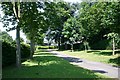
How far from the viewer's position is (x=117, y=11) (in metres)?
19.7

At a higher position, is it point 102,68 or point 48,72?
point 48,72

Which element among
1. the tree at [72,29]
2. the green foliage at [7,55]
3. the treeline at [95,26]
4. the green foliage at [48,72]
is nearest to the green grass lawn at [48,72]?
the green foliage at [48,72]

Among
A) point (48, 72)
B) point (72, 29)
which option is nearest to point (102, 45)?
point (72, 29)

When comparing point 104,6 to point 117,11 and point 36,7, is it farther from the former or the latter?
point 36,7

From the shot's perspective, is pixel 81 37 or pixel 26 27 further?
pixel 81 37

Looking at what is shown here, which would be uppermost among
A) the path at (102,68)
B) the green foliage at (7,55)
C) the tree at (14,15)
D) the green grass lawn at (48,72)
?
the tree at (14,15)

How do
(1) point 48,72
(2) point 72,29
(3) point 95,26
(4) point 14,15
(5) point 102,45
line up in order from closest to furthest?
1. (1) point 48,72
2. (4) point 14,15
3. (3) point 95,26
4. (5) point 102,45
5. (2) point 72,29

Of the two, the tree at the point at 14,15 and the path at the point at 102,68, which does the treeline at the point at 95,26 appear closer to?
the path at the point at 102,68

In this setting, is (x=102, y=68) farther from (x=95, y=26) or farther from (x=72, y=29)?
(x=72, y=29)

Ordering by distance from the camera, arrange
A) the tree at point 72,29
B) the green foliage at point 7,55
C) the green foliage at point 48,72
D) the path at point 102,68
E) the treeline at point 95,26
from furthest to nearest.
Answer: the tree at point 72,29, the treeline at point 95,26, the green foliage at point 7,55, the path at point 102,68, the green foliage at point 48,72

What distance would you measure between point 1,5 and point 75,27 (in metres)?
34.2

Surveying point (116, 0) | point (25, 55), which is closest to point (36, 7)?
point (116, 0)

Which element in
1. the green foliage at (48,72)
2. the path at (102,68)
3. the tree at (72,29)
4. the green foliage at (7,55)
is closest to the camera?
the green foliage at (48,72)

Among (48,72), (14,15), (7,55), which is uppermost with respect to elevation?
(14,15)
